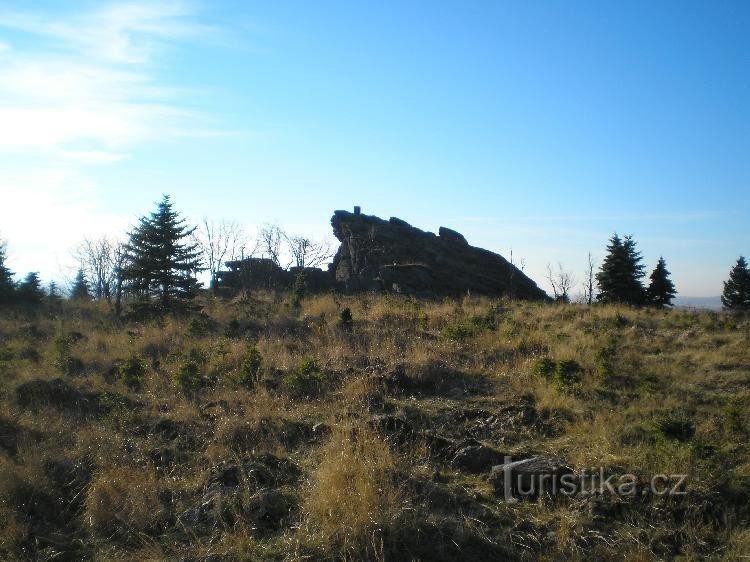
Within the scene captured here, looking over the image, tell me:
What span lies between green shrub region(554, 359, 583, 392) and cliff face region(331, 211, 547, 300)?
15276 millimetres

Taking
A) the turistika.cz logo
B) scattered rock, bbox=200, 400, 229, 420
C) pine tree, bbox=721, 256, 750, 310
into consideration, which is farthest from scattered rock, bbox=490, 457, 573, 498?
pine tree, bbox=721, 256, 750, 310

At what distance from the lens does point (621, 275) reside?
30.0 m

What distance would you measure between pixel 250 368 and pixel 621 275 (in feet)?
82.1

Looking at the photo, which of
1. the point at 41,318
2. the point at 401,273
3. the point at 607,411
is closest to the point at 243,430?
the point at 607,411

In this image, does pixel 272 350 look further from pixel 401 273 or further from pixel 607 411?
pixel 401 273

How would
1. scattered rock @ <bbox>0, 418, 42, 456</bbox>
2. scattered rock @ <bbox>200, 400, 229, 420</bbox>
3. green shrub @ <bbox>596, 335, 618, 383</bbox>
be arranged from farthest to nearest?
1. green shrub @ <bbox>596, 335, 618, 383</bbox>
2. scattered rock @ <bbox>200, 400, 229, 420</bbox>
3. scattered rock @ <bbox>0, 418, 42, 456</bbox>

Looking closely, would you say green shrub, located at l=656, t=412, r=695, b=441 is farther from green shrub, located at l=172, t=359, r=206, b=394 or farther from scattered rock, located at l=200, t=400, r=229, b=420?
green shrub, located at l=172, t=359, r=206, b=394

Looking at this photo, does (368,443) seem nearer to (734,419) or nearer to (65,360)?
(734,419)

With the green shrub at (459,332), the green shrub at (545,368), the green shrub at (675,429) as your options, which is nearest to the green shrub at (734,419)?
the green shrub at (675,429)

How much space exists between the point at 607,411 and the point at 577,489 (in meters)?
1.94

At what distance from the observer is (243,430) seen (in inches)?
292

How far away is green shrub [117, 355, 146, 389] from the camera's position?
998cm

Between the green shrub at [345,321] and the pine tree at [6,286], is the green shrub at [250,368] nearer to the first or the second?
the green shrub at [345,321]

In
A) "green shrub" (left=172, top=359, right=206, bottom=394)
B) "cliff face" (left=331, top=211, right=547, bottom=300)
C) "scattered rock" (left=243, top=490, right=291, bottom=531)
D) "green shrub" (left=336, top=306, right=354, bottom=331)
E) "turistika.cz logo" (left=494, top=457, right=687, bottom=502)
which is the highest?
"cliff face" (left=331, top=211, right=547, bottom=300)
